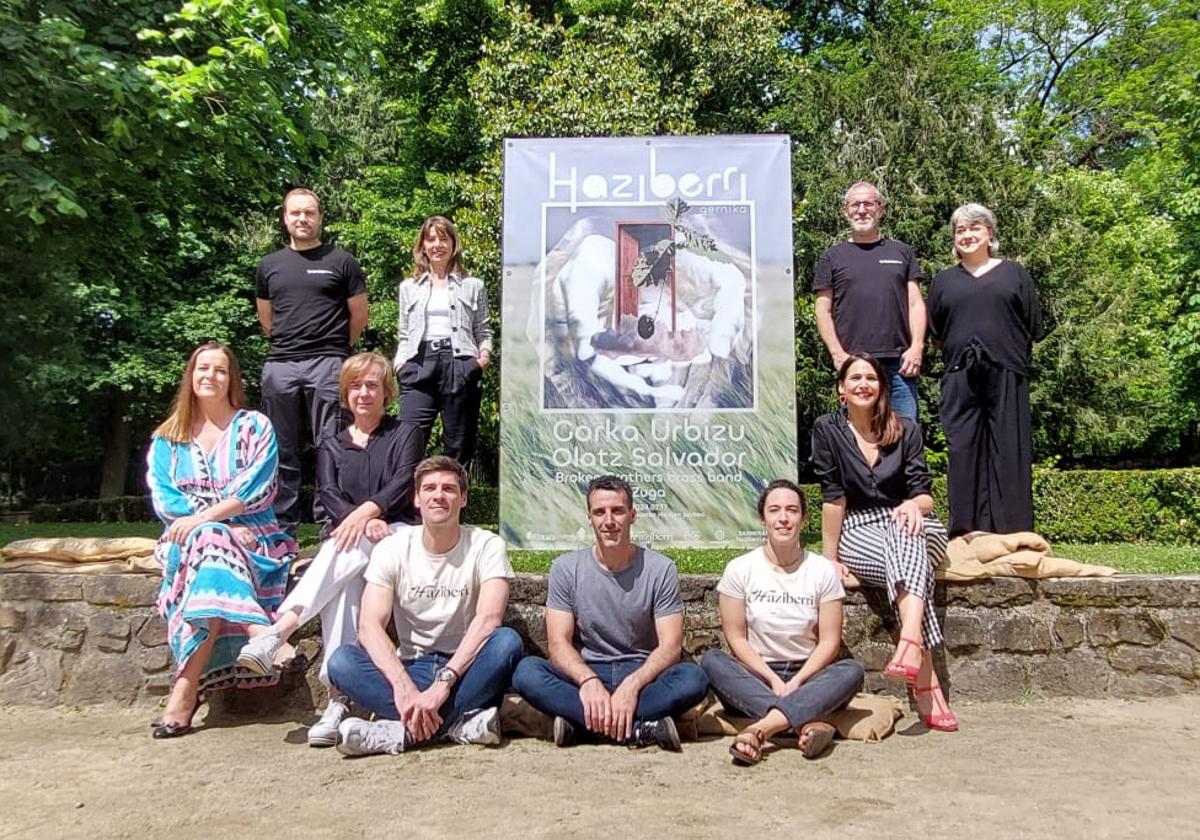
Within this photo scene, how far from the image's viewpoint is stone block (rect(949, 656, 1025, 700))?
4.36 m

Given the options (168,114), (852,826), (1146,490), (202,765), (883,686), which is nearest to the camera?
(852,826)

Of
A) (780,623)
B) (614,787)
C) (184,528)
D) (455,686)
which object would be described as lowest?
(614,787)

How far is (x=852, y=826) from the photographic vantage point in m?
2.78

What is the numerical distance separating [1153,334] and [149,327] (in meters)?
20.0

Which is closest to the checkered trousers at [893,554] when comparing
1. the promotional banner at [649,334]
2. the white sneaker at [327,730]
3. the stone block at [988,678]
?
the stone block at [988,678]

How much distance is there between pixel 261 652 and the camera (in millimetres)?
3574

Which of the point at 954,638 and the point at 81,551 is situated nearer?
the point at 954,638

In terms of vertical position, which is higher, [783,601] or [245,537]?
[245,537]

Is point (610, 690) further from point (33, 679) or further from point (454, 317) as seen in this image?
point (33, 679)

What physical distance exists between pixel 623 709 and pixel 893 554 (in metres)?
1.32

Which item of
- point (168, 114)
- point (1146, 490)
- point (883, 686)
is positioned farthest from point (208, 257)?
point (883, 686)

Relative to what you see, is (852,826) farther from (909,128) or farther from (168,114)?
(909,128)

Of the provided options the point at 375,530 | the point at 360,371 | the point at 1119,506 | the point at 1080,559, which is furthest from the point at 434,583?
the point at 1119,506

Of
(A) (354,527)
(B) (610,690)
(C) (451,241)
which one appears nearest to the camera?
(B) (610,690)
